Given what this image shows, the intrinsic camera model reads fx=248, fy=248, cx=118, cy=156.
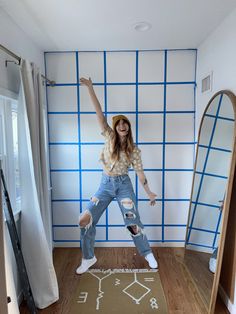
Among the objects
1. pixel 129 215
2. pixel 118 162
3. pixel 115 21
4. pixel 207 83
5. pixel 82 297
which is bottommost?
pixel 82 297

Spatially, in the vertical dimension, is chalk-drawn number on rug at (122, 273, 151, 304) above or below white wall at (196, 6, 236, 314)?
below

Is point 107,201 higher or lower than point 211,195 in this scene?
lower

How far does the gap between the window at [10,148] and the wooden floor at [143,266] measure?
829 mm

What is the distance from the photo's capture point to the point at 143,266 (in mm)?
2523

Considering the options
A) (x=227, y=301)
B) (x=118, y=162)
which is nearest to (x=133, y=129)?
(x=118, y=162)

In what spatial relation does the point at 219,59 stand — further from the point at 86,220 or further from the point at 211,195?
the point at 86,220

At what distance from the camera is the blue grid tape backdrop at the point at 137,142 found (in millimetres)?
2697

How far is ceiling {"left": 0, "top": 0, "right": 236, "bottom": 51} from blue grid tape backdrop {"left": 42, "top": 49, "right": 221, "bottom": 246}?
9.6 inches

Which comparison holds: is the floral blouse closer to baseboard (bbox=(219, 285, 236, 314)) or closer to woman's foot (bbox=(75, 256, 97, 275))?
woman's foot (bbox=(75, 256, 97, 275))

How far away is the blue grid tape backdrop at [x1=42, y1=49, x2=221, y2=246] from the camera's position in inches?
106

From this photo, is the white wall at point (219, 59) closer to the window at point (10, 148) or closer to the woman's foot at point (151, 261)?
the woman's foot at point (151, 261)

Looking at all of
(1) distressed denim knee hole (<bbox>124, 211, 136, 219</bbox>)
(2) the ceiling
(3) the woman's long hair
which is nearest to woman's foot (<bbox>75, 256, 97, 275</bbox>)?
(1) distressed denim knee hole (<bbox>124, 211, 136, 219</bbox>)

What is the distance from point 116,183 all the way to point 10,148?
1.00 m

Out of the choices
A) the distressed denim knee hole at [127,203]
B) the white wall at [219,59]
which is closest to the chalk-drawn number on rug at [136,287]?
the distressed denim knee hole at [127,203]
